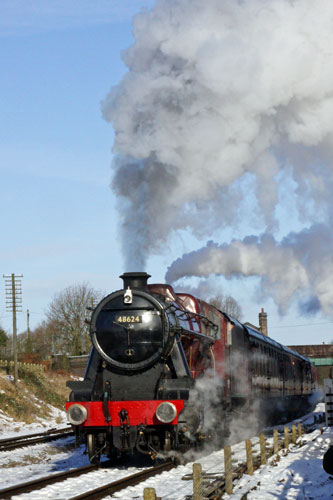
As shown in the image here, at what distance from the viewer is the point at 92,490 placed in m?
9.73

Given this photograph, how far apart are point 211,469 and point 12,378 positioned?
30288 millimetres

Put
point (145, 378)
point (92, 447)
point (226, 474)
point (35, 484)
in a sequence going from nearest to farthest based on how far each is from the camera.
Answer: point (226, 474), point (35, 484), point (92, 447), point (145, 378)

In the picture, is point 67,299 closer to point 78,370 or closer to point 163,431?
point 78,370

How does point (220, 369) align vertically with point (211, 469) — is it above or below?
above

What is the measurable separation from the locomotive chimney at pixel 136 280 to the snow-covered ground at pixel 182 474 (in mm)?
3577

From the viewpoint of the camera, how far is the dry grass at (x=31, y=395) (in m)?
31.1

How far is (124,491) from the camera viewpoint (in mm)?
10195

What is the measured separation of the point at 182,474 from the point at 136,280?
386 cm

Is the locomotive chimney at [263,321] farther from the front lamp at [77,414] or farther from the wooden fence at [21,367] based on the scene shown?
the front lamp at [77,414]

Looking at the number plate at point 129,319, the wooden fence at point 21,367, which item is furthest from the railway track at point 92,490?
the wooden fence at point 21,367

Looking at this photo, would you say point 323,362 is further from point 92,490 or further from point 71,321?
point 92,490

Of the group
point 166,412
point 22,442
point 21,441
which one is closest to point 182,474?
point 166,412

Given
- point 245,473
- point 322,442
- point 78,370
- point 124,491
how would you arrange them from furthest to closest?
point 78,370 < point 322,442 < point 245,473 < point 124,491

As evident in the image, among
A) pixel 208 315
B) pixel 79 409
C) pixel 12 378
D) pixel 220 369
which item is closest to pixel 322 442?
pixel 220 369
